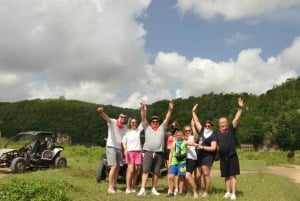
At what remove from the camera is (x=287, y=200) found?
1048 centimetres

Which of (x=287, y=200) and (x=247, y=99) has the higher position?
(x=247, y=99)

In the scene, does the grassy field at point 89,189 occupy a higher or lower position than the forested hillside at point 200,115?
lower

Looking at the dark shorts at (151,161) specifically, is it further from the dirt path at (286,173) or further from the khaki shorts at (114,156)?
the dirt path at (286,173)

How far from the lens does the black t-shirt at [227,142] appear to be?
9930 millimetres

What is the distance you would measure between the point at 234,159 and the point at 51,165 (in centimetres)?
898

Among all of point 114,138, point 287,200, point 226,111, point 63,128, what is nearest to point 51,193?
point 114,138

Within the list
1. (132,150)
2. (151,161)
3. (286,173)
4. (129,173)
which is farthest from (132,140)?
(286,173)

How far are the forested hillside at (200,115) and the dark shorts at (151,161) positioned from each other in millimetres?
36125

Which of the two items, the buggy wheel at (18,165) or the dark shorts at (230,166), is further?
the buggy wheel at (18,165)

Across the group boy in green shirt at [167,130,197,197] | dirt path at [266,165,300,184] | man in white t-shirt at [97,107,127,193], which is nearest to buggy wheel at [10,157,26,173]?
man in white t-shirt at [97,107,127,193]

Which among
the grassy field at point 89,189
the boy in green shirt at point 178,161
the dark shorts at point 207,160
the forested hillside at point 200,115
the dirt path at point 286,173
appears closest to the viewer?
the grassy field at point 89,189

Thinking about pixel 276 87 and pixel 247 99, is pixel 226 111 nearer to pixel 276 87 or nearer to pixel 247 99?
pixel 247 99

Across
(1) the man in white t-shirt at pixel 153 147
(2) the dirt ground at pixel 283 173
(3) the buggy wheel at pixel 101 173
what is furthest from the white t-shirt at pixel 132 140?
(2) the dirt ground at pixel 283 173

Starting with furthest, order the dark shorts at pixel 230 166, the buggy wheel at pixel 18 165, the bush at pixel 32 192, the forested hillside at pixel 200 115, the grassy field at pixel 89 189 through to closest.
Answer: the forested hillside at pixel 200 115 → the buggy wheel at pixel 18 165 → the dark shorts at pixel 230 166 → the grassy field at pixel 89 189 → the bush at pixel 32 192
